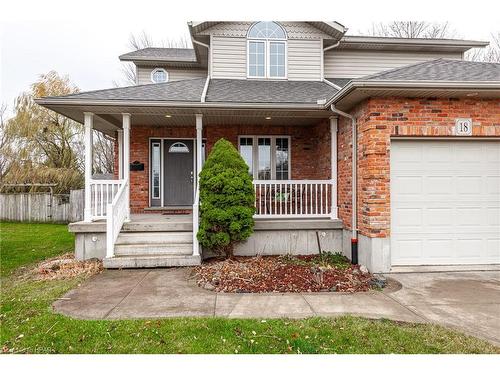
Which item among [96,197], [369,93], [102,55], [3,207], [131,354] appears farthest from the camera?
[102,55]

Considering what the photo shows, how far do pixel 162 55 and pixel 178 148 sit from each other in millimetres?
4317

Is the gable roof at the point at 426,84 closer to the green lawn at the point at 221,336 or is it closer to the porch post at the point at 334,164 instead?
the porch post at the point at 334,164

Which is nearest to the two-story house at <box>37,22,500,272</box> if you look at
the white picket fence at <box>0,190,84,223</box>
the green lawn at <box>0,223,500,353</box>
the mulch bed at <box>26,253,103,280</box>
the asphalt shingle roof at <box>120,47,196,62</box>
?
the mulch bed at <box>26,253,103,280</box>

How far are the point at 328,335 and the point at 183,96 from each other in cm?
616

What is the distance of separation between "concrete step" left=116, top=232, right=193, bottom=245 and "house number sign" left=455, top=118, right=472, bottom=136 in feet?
18.5

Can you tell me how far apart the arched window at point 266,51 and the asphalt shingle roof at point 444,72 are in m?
4.61

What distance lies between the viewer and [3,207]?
51.9ft

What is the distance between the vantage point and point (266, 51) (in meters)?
10.5

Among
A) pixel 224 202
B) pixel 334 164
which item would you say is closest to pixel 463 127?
pixel 334 164

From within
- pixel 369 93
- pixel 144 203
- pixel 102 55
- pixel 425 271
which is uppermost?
pixel 102 55

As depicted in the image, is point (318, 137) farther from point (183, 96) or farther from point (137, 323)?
point (137, 323)

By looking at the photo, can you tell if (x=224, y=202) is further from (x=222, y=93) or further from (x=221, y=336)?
(x=221, y=336)

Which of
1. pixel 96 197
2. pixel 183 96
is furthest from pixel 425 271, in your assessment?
pixel 96 197

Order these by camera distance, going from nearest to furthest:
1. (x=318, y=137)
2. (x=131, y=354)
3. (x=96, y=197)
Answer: (x=131, y=354) → (x=96, y=197) → (x=318, y=137)
